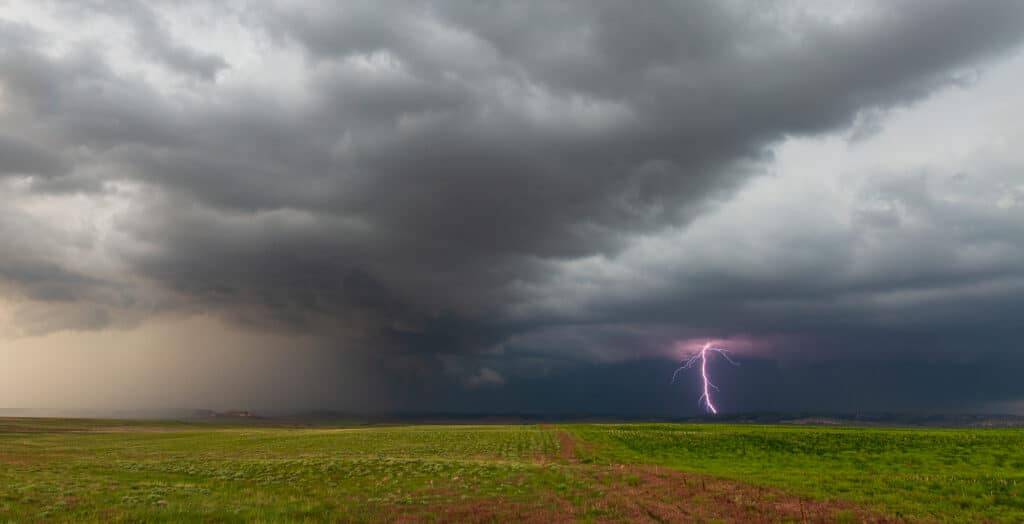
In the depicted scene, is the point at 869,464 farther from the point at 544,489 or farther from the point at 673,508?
the point at 544,489

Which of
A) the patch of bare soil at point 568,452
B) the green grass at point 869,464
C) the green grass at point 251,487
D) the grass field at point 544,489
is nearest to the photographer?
the grass field at point 544,489

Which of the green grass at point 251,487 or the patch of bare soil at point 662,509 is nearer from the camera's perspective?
the patch of bare soil at point 662,509

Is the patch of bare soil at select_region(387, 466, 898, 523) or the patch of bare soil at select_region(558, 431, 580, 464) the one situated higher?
the patch of bare soil at select_region(387, 466, 898, 523)

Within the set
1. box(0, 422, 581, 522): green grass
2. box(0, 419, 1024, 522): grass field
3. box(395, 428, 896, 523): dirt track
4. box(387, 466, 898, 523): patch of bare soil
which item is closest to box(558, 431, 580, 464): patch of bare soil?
box(0, 419, 1024, 522): grass field

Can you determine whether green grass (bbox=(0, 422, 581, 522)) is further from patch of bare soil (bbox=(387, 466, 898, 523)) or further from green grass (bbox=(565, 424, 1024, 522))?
green grass (bbox=(565, 424, 1024, 522))

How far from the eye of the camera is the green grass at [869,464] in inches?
922

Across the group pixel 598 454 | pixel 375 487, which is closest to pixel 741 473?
pixel 598 454

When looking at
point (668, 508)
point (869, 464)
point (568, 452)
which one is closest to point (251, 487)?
point (668, 508)

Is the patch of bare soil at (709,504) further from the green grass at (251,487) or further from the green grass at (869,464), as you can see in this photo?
the green grass at (251,487)

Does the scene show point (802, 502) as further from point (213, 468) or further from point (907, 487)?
point (213, 468)

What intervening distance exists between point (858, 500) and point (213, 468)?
42.2 meters

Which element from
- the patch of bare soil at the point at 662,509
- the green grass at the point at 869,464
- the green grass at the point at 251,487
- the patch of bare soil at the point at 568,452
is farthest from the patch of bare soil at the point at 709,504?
the patch of bare soil at the point at 568,452

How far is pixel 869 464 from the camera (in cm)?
3947

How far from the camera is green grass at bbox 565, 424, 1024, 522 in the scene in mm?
23406
